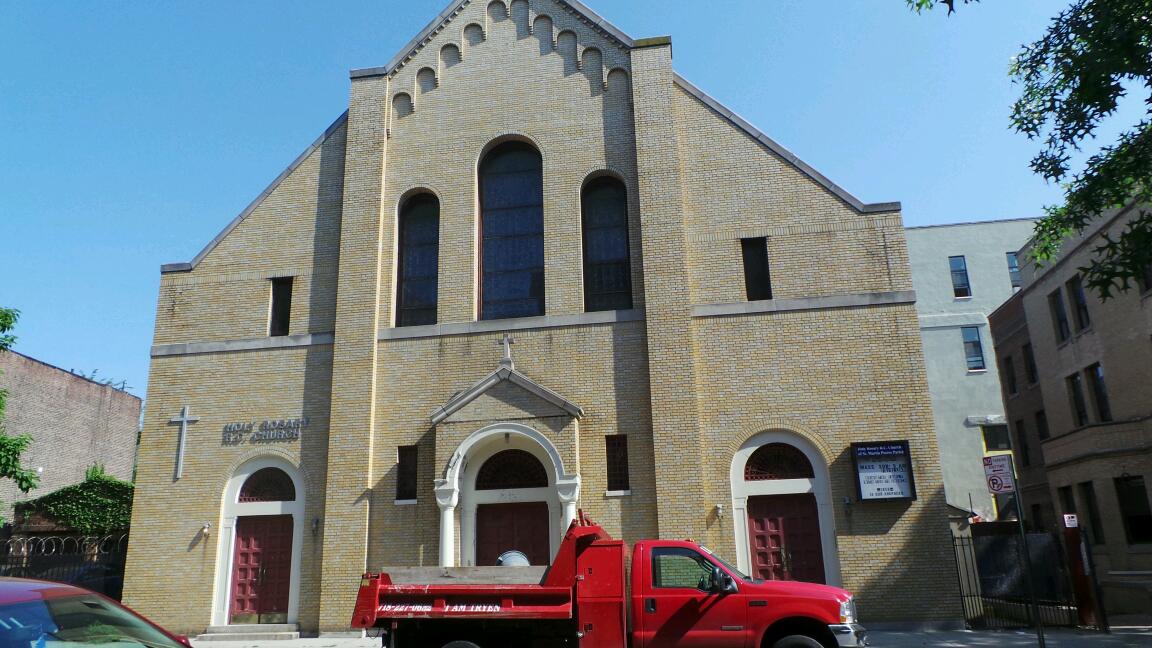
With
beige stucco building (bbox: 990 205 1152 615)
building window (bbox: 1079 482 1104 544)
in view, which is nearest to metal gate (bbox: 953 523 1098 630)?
beige stucco building (bbox: 990 205 1152 615)

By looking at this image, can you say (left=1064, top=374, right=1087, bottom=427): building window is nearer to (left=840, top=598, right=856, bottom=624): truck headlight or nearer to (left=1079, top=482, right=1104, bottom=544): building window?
(left=1079, top=482, right=1104, bottom=544): building window

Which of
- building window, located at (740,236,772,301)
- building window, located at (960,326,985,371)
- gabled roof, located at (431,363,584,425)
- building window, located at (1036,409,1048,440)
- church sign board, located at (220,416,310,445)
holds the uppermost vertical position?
building window, located at (960,326,985,371)

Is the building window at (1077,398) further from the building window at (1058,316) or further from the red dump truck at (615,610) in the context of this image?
the red dump truck at (615,610)

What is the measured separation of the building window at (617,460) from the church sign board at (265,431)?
7.36m

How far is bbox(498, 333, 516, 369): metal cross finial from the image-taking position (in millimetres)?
18456

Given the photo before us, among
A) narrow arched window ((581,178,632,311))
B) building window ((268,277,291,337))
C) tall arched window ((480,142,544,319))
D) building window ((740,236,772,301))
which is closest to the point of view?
building window ((740,236,772,301))

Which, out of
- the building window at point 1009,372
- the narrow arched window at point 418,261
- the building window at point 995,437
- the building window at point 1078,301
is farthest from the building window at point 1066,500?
the narrow arched window at point 418,261

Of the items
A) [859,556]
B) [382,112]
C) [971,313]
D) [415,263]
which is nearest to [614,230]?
[415,263]

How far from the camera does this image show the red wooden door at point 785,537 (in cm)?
1675

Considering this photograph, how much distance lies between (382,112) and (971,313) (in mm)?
34501

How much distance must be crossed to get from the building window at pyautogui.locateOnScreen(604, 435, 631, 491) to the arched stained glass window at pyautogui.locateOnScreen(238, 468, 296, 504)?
762 cm

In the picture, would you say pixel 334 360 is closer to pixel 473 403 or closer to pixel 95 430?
pixel 473 403

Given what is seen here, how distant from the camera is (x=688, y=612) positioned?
33.1 feet

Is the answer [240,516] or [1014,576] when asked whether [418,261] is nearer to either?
[240,516]
